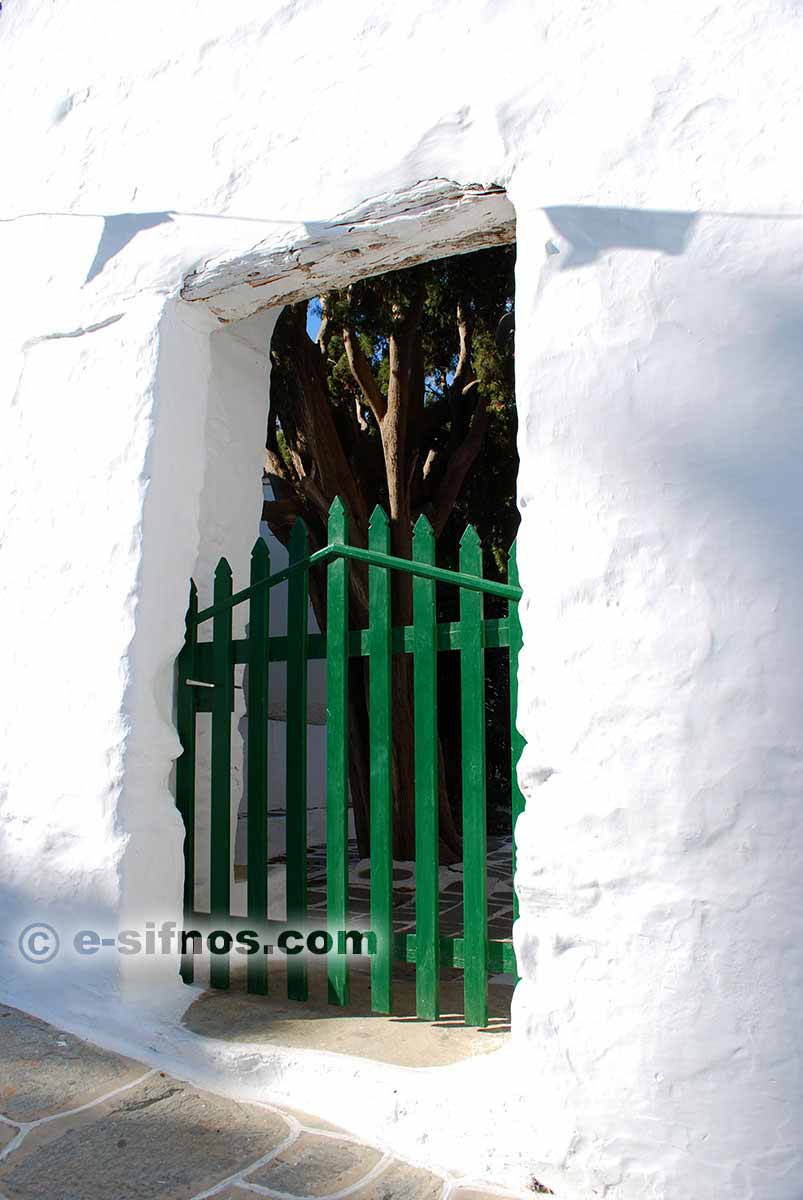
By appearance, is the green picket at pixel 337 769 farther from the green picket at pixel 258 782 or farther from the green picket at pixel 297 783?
the green picket at pixel 258 782

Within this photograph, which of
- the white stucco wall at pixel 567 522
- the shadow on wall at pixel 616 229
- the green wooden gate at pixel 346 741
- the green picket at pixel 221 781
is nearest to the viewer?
the white stucco wall at pixel 567 522

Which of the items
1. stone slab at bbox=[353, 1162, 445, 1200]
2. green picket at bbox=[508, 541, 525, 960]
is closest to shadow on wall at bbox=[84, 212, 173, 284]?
green picket at bbox=[508, 541, 525, 960]

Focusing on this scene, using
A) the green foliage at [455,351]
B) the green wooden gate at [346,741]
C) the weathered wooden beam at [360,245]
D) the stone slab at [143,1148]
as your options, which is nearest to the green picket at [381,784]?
the green wooden gate at [346,741]

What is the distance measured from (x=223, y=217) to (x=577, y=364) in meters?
1.40

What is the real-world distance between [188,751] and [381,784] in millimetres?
832

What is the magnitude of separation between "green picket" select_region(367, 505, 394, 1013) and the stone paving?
1.49ft

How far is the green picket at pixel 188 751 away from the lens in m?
3.31

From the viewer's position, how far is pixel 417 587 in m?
2.84

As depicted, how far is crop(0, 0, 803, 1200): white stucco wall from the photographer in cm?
212

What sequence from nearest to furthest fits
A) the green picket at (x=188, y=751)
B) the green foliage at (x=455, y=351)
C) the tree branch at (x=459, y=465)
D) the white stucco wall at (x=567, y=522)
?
the white stucco wall at (x=567, y=522), the green picket at (x=188, y=751), the green foliage at (x=455, y=351), the tree branch at (x=459, y=465)

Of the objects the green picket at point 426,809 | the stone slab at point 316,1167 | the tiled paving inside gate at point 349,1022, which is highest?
the green picket at point 426,809

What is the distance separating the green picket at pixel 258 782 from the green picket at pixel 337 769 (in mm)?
243

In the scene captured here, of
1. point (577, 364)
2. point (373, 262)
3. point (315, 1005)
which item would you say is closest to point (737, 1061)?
point (315, 1005)

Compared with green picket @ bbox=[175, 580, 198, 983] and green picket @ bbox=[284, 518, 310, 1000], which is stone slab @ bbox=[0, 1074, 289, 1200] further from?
green picket @ bbox=[175, 580, 198, 983]
